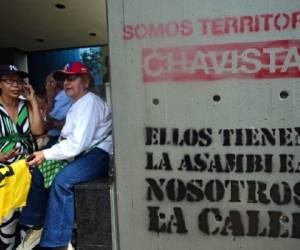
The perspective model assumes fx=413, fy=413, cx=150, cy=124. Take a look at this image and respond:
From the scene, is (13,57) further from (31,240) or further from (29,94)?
(31,240)

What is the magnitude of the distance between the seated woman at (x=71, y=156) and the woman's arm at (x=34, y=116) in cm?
42

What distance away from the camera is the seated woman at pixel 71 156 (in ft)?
11.2

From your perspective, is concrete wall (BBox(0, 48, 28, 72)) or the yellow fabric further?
concrete wall (BBox(0, 48, 28, 72))

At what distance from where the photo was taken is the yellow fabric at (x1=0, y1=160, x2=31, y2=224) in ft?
11.2

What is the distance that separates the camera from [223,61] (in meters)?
3.13

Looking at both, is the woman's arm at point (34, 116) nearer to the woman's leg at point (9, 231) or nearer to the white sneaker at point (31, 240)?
the woman's leg at point (9, 231)

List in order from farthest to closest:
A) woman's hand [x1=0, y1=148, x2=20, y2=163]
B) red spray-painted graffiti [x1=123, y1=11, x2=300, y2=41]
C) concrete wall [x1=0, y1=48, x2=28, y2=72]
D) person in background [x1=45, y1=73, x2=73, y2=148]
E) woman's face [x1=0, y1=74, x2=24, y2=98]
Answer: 1. concrete wall [x1=0, y1=48, x2=28, y2=72]
2. person in background [x1=45, y1=73, x2=73, y2=148]
3. woman's face [x1=0, y1=74, x2=24, y2=98]
4. woman's hand [x1=0, y1=148, x2=20, y2=163]
5. red spray-painted graffiti [x1=123, y1=11, x2=300, y2=41]

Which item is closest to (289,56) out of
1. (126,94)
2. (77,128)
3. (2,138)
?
(126,94)

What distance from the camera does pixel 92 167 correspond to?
3.54m

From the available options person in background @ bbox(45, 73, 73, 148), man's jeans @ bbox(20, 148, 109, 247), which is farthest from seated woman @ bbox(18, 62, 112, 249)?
person in background @ bbox(45, 73, 73, 148)

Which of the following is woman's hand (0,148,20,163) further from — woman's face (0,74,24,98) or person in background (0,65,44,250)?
woman's face (0,74,24,98)

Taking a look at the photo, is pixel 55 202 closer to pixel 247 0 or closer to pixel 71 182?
pixel 71 182

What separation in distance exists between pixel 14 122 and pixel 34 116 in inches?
7.8

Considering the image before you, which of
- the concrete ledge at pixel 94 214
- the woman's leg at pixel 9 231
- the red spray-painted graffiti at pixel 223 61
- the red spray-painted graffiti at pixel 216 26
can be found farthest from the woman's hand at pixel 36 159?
the red spray-painted graffiti at pixel 216 26
